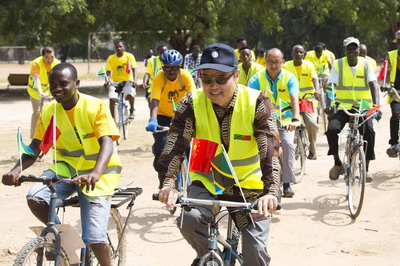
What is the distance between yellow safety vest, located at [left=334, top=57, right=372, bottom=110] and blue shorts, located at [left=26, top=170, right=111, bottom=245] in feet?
16.5

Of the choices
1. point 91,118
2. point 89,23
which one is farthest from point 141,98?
point 91,118

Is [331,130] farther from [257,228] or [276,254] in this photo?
[257,228]

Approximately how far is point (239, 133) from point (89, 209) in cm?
129

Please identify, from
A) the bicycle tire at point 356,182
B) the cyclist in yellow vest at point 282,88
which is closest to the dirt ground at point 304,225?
the bicycle tire at point 356,182

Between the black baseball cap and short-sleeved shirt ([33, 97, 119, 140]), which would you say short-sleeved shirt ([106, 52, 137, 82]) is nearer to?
short-sleeved shirt ([33, 97, 119, 140])

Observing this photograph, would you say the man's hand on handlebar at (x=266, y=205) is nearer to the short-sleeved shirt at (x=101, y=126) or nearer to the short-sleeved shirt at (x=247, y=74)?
the short-sleeved shirt at (x=101, y=126)

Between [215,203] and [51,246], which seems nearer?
[215,203]

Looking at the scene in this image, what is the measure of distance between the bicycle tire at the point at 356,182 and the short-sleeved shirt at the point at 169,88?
80.1 inches

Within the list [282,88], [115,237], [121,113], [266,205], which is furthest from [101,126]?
[121,113]

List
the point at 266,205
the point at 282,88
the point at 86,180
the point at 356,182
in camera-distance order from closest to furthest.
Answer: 1. the point at 266,205
2. the point at 86,180
3. the point at 356,182
4. the point at 282,88

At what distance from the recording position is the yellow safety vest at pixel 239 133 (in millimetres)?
4309

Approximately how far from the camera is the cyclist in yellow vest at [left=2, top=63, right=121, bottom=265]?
4.95m

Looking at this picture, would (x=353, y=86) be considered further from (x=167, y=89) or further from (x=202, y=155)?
(x=202, y=155)

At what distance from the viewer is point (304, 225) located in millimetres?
8164
